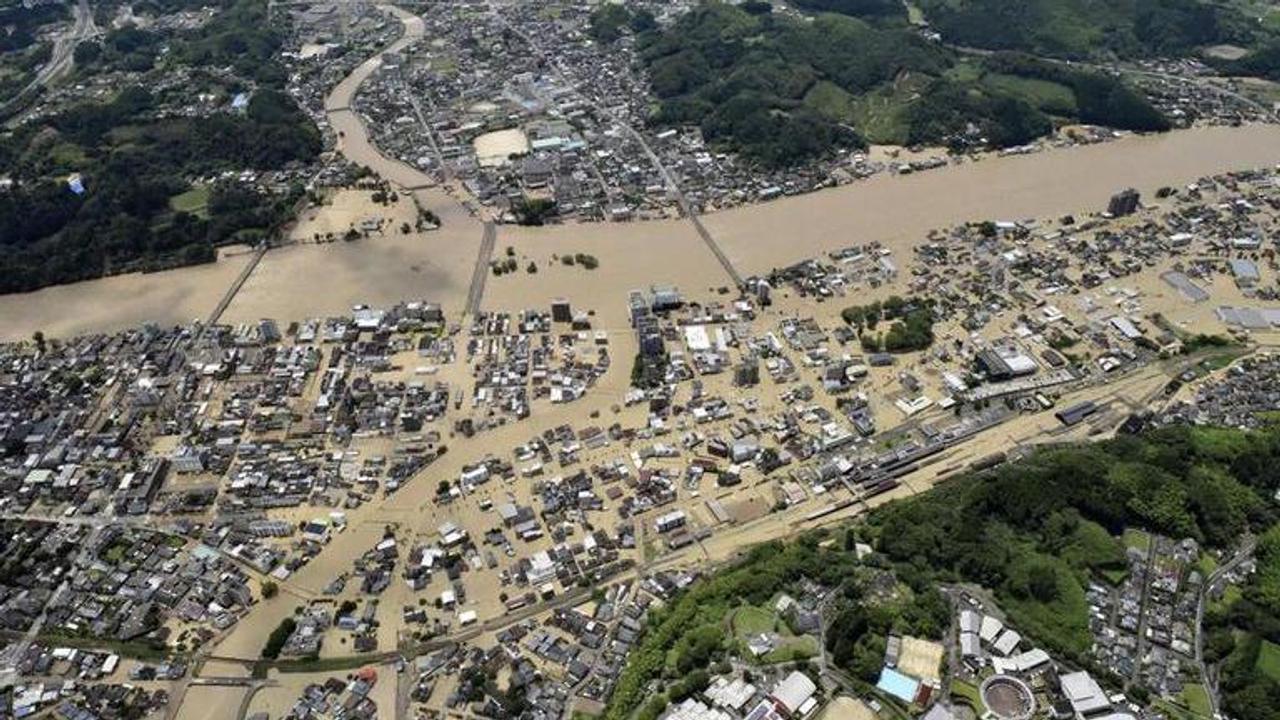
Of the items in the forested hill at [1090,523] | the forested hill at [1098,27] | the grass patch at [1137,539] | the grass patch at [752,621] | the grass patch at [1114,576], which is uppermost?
the forested hill at [1098,27]

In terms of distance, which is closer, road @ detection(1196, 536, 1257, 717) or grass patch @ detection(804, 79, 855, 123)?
road @ detection(1196, 536, 1257, 717)

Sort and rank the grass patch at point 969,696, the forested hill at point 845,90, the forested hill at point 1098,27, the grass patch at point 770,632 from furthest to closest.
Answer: the forested hill at point 1098,27 → the forested hill at point 845,90 → the grass patch at point 770,632 → the grass patch at point 969,696

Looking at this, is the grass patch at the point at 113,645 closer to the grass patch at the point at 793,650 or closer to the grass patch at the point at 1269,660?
the grass patch at the point at 793,650

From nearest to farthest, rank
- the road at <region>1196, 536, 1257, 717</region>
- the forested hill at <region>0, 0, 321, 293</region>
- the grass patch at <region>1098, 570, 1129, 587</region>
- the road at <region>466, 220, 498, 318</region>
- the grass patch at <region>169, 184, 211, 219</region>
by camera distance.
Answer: the road at <region>1196, 536, 1257, 717</region> < the grass patch at <region>1098, 570, 1129, 587</region> < the road at <region>466, 220, 498, 318</region> < the forested hill at <region>0, 0, 321, 293</region> < the grass patch at <region>169, 184, 211, 219</region>

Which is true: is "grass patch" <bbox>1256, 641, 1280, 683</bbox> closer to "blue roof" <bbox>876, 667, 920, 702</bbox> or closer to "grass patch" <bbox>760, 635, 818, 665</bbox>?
"blue roof" <bbox>876, 667, 920, 702</bbox>

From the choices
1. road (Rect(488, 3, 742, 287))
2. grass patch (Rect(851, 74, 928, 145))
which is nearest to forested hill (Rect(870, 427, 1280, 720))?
road (Rect(488, 3, 742, 287))

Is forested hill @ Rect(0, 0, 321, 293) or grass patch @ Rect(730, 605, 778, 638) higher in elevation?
grass patch @ Rect(730, 605, 778, 638)

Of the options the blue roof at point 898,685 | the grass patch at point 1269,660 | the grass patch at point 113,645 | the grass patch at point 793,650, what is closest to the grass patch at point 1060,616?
the blue roof at point 898,685

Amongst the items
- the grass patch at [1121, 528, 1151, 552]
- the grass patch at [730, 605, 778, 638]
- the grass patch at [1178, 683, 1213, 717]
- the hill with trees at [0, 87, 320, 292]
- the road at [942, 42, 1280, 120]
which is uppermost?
the road at [942, 42, 1280, 120]
